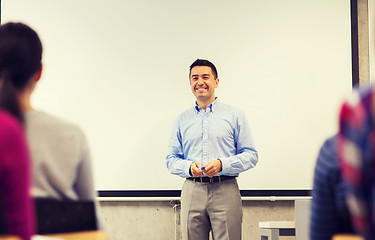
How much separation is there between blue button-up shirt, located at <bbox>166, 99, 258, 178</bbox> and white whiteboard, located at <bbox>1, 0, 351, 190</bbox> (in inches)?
19.2

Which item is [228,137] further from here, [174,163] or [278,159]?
[278,159]

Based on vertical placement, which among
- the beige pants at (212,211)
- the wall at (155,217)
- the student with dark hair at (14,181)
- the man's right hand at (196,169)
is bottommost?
the wall at (155,217)

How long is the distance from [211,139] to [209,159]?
0.52 feet

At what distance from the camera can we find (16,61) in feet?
3.90

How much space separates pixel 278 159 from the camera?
3.95 m

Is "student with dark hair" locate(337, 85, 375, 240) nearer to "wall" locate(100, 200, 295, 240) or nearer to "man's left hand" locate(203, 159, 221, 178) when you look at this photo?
"man's left hand" locate(203, 159, 221, 178)

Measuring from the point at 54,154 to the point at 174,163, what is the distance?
2.22 m

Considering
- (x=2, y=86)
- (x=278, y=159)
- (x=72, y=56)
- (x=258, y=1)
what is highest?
(x=258, y=1)

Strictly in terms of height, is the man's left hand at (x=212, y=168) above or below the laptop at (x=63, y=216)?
below

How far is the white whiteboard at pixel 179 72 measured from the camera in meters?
3.96

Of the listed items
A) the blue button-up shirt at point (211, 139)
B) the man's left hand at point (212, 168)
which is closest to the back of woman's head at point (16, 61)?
the man's left hand at point (212, 168)

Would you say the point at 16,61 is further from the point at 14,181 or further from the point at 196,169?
Answer: the point at 196,169

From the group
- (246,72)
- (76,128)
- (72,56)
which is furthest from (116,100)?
(76,128)

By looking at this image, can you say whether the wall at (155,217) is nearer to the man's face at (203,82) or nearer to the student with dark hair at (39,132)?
the man's face at (203,82)
